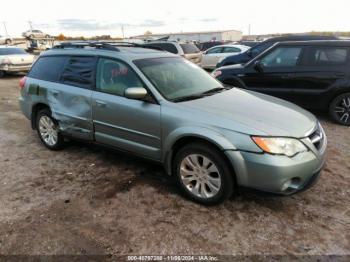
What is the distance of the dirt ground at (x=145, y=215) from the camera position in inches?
113

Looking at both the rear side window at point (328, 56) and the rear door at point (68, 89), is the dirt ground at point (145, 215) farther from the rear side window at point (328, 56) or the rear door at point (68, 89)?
the rear side window at point (328, 56)

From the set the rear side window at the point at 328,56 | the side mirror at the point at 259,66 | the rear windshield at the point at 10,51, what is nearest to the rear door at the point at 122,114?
the side mirror at the point at 259,66

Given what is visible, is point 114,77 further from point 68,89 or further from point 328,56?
point 328,56

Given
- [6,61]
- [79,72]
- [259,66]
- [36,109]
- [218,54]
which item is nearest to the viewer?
[79,72]

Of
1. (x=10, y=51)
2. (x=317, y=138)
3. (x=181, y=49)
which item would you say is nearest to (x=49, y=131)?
(x=317, y=138)

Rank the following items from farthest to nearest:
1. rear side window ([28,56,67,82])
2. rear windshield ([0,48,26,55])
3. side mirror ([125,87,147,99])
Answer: rear windshield ([0,48,26,55])
rear side window ([28,56,67,82])
side mirror ([125,87,147,99])

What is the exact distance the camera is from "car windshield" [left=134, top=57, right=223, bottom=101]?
3848 mm

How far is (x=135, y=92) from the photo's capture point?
3.63 meters

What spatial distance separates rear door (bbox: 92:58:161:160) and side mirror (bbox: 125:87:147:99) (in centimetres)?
11

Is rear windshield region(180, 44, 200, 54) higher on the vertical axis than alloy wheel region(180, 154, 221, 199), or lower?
higher

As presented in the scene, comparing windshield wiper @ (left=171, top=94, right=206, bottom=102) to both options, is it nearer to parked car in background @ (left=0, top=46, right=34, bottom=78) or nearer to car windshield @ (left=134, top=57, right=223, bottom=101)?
car windshield @ (left=134, top=57, right=223, bottom=101)

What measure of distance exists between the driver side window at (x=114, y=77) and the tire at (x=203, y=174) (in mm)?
1049

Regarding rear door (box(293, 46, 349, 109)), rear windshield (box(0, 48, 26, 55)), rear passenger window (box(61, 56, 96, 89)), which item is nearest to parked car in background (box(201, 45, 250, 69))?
rear door (box(293, 46, 349, 109))

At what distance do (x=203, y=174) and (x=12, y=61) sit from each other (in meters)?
13.8
